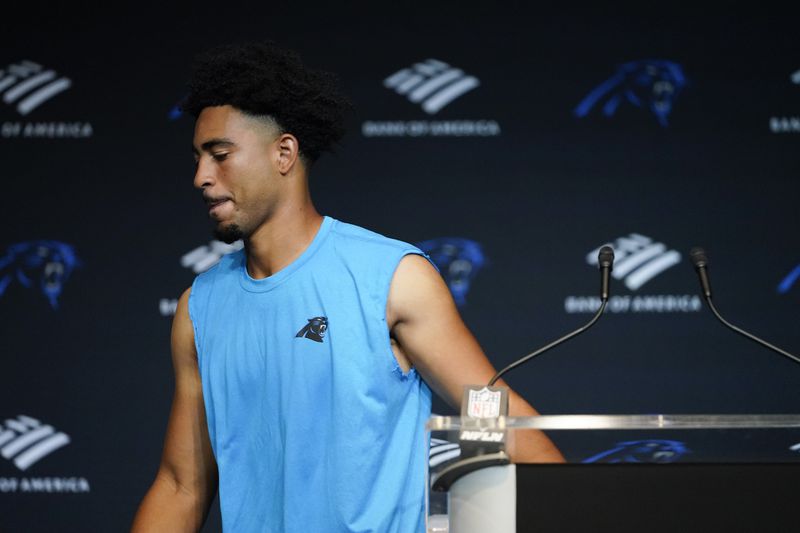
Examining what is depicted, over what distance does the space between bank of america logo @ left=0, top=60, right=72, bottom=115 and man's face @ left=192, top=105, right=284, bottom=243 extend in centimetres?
182

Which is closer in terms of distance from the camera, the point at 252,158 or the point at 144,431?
the point at 252,158

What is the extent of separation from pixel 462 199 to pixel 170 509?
5.67 ft

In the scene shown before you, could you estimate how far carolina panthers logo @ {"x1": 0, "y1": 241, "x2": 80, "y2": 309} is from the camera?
3682 mm

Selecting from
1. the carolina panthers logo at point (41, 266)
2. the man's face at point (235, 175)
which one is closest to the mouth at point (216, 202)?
the man's face at point (235, 175)

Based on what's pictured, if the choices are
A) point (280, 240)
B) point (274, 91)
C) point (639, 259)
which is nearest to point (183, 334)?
point (280, 240)

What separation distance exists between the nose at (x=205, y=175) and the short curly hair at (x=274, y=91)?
144 millimetres

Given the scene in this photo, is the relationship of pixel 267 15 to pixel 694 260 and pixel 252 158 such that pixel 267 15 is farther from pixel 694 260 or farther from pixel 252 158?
pixel 694 260

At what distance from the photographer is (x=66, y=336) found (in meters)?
3.67

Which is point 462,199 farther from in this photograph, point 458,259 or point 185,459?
point 185,459

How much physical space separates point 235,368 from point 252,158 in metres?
0.43

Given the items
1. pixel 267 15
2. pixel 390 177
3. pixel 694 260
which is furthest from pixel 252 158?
pixel 267 15

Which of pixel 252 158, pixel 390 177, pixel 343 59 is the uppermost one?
pixel 343 59

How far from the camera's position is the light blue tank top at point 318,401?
200 cm

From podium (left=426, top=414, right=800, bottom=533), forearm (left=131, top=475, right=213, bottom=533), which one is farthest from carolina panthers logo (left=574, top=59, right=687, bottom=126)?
podium (left=426, top=414, right=800, bottom=533)
